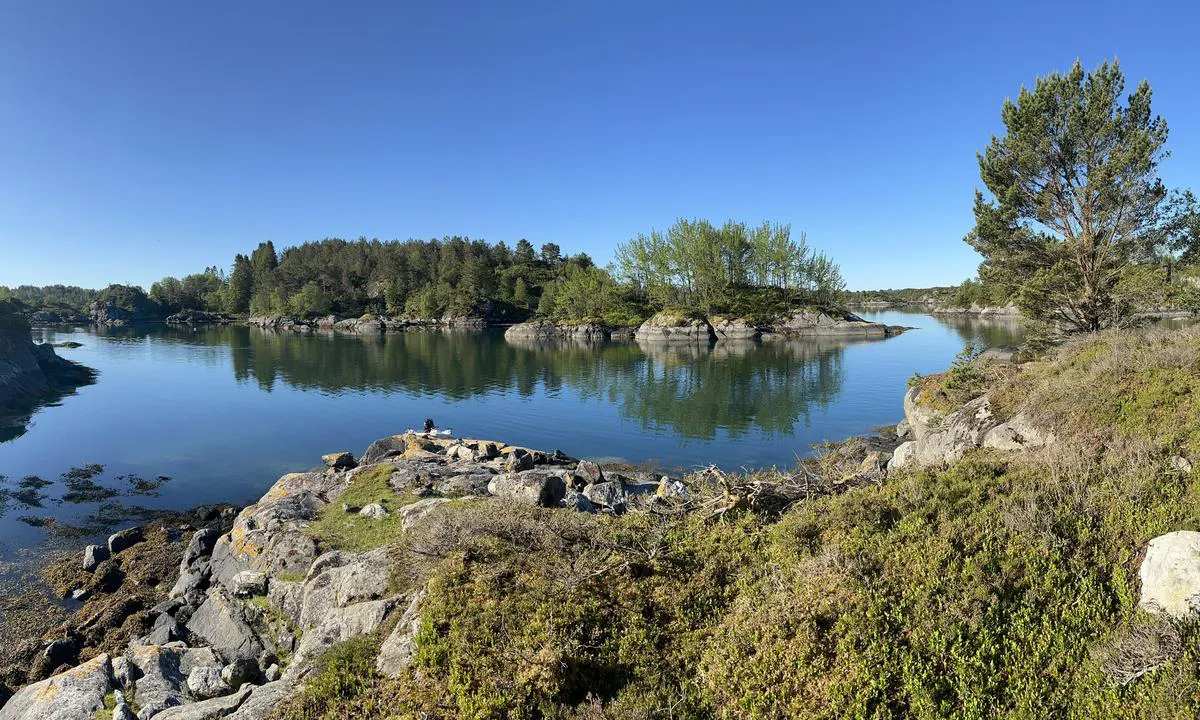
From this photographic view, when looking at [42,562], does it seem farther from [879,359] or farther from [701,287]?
[701,287]

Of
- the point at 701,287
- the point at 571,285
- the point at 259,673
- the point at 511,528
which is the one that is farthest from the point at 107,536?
the point at 571,285

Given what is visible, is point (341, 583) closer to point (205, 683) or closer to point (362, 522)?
point (205, 683)

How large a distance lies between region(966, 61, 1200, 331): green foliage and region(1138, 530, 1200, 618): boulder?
26071 millimetres

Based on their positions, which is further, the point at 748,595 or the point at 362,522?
the point at 362,522

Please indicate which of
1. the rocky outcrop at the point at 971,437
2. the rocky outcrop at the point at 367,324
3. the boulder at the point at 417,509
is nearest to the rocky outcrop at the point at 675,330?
the rocky outcrop at the point at 367,324

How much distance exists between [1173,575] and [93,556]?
3010 centimetres

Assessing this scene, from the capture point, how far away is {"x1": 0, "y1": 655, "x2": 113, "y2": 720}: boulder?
10.0m

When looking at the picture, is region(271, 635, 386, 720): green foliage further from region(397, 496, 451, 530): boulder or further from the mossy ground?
region(397, 496, 451, 530): boulder

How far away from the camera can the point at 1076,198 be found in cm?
2945

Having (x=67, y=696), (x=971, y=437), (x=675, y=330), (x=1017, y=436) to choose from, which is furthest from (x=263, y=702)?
(x=675, y=330)

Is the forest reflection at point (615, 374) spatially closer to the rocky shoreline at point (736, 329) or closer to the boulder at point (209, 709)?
the rocky shoreline at point (736, 329)

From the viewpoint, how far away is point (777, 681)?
23.2ft

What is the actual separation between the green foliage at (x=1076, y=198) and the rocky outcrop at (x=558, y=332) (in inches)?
3923

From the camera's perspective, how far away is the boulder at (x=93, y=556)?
21312 millimetres
